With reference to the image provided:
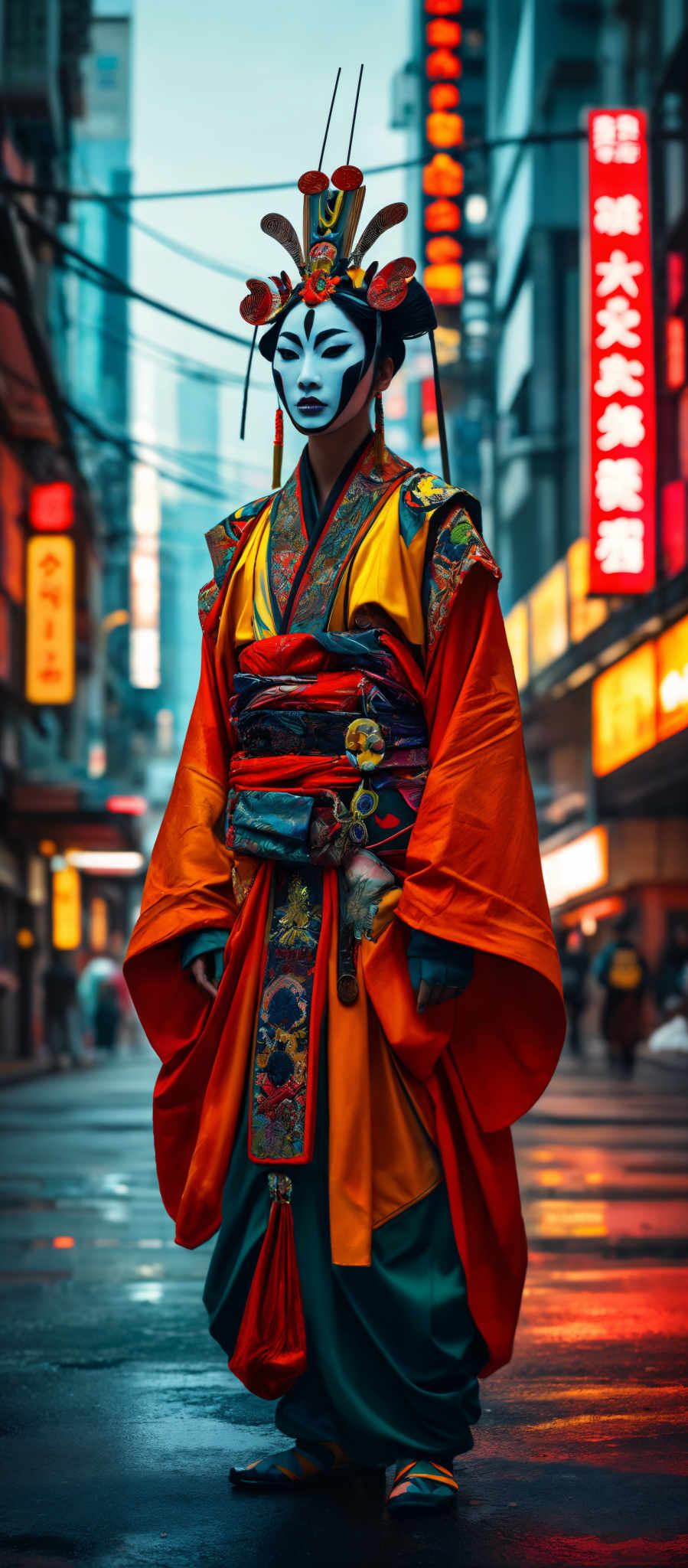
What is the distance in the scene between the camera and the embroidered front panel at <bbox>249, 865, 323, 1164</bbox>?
12.1ft

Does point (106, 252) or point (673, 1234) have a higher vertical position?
point (106, 252)

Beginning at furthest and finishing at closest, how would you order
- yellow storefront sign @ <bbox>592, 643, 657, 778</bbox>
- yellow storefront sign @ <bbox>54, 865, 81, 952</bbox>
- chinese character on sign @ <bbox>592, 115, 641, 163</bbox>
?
yellow storefront sign @ <bbox>54, 865, 81, 952</bbox>
yellow storefront sign @ <bbox>592, 643, 657, 778</bbox>
chinese character on sign @ <bbox>592, 115, 641, 163</bbox>

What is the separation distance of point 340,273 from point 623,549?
67.0 ft

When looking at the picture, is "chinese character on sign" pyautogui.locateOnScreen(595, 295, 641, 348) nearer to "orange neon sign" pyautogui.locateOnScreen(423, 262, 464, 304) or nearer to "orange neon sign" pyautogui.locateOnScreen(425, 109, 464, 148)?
"orange neon sign" pyautogui.locateOnScreen(425, 109, 464, 148)

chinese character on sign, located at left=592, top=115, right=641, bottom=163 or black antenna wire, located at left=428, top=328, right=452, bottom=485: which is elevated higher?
chinese character on sign, located at left=592, top=115, right=641, bottom=163

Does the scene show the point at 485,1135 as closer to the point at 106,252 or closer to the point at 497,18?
the point at 497,18

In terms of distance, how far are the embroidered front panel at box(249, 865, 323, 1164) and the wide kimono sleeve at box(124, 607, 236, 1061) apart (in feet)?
0.53

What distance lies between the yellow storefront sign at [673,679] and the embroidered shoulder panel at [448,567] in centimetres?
2025

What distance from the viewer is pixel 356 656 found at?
3.87 m

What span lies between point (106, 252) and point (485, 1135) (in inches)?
2819

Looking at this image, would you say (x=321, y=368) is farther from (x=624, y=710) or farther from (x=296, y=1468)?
(x=624, y=710)

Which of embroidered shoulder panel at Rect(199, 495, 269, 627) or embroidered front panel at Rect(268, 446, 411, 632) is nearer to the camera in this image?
embroidered front panel at Rect(268, 446, 411, 632)

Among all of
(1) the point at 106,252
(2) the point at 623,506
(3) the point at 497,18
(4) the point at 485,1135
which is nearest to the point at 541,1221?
(4) the point at 485,1135

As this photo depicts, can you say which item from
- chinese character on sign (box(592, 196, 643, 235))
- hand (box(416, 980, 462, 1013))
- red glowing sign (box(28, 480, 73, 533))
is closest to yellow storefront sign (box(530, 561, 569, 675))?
red glowing sign (box(28, 480, 73, 533))
